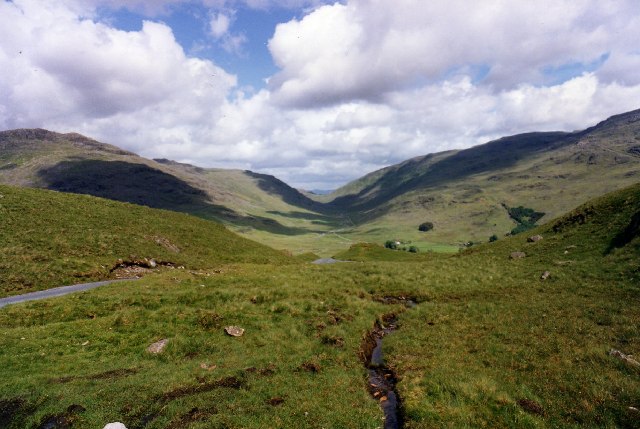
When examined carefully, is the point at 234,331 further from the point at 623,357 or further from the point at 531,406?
the point at 623,357

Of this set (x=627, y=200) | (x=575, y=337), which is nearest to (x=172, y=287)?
(x=575, y=337)

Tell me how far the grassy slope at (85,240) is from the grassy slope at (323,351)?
1099 cm

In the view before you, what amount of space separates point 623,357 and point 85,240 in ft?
200

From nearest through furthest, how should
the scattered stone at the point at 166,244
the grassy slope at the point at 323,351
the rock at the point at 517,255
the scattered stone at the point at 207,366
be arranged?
1. the grassy slope at the point at 323,351
2. the scattered stone at the point at 207,366
3. the rock at the point at 517,255
4. the scattered stone at the point at 166,244

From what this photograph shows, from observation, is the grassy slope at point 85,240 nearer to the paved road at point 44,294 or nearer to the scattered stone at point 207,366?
the paved road at point 44,294

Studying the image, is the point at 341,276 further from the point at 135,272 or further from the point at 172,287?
the point at 135,272

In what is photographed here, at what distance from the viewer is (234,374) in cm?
2280

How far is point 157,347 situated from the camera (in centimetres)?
2653

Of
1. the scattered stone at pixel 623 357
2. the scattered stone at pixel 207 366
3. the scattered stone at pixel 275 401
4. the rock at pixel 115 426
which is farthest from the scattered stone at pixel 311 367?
the scattered stone at pixel 623 357

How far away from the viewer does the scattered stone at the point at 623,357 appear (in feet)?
68.2

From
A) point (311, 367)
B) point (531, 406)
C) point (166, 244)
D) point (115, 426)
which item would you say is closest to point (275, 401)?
point (311, 367)

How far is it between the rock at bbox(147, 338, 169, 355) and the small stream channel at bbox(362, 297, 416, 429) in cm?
1512

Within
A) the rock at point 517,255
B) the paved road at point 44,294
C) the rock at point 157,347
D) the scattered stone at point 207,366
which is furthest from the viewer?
the rock at point 517,255

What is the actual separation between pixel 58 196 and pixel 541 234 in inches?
3416
